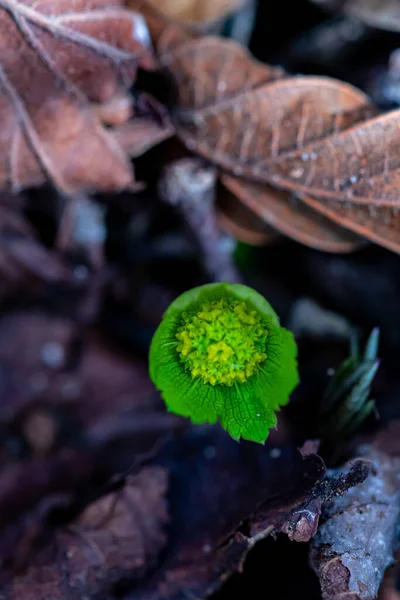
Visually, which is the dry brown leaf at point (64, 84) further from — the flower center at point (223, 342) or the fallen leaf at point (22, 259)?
the flower center at point (223, 342)

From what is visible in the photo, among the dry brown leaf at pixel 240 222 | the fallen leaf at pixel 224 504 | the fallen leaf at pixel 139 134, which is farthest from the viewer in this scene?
the dry brown leaf at pixel 240 222

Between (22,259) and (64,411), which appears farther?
(64,411)

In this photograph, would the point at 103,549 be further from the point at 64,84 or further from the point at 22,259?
the point at 64,84

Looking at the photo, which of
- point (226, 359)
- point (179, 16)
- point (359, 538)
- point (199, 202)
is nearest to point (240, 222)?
point (199, 202)

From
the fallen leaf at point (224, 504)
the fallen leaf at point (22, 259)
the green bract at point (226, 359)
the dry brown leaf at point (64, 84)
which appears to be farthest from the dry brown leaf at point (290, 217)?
the fallen leaf at point (22, 259)

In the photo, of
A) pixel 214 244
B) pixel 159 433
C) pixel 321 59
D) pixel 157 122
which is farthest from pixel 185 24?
pixel 159 433

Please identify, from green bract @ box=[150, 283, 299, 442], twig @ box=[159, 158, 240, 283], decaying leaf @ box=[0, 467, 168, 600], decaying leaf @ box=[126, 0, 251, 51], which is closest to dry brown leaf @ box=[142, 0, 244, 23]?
decaying leaf @ box=[126, 0, 251, 51]

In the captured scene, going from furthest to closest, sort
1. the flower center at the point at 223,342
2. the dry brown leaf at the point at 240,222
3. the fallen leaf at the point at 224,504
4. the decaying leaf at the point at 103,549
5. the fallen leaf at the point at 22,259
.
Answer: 1. the fallen leaf at the point at 22,259
2. the dry brown leaf at the point at 240,222
3. the decaying leaf at the point at 103,549
4. the fallen leaf at the point at 224,504
5. the flower center at the point at 223,342

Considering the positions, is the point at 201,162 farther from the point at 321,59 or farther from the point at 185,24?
the point at 321,59
